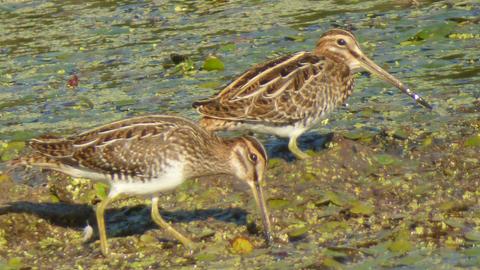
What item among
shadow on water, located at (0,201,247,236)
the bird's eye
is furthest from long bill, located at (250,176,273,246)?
the bird's eye

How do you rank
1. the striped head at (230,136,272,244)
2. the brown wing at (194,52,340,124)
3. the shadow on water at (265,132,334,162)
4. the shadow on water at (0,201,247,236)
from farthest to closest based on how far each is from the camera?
the shadow on water at (265,132,334,162) < the brown wing at (194,52,340,124) < the shadow on water at (0,201,247,236) < the striped head at (230,136,272,244)

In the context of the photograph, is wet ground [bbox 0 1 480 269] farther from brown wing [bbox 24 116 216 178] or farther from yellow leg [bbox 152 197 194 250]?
brown wing [bbox 24 116 216 178]

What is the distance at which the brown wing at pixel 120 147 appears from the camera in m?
8.58

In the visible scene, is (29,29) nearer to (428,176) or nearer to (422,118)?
(422,118)

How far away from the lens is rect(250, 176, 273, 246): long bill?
8.59 m

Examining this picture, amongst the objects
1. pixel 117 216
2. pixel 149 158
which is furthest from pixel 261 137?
pixel 149 158

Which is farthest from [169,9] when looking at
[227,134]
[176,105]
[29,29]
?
[227,134]

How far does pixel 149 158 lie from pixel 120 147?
9.9 inches

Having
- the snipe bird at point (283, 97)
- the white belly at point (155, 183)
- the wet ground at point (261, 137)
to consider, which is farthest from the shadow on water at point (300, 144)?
the white belly at point (155, 183)

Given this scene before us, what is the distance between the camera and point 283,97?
991cm

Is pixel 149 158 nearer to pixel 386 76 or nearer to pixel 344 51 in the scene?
pixel 344 51

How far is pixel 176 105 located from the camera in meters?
11.9

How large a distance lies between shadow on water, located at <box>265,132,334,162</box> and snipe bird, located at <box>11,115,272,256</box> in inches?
52.7

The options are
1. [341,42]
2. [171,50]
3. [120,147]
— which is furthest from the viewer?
[171,50]
